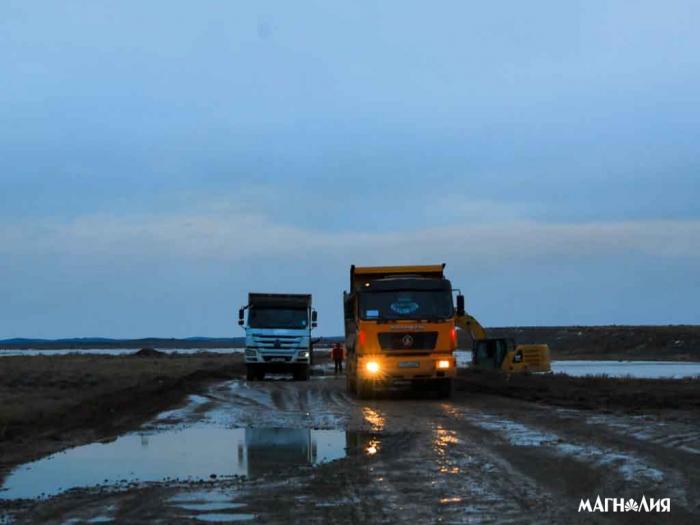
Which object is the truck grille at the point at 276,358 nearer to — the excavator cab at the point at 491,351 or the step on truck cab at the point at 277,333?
the step on truck cab at the point at 277,333

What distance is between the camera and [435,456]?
1281cm

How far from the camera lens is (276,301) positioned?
38.5 meters

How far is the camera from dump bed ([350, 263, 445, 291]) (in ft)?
87.3

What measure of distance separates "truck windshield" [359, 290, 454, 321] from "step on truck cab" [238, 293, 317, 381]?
14.8 m

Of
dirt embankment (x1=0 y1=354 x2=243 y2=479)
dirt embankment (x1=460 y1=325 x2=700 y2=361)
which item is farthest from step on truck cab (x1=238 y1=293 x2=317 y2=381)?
dirt embankment (x1=460 y1=325 x2=700 y2=361)

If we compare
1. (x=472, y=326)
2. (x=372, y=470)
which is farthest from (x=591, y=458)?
(x=472, y=326)

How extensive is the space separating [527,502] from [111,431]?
9.89 meters

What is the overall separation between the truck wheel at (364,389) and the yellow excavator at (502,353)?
42.4ft

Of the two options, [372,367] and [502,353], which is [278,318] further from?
[372,367]

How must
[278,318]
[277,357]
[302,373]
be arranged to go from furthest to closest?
[302,373]
[278,318]
[277,357]

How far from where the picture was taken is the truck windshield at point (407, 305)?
2345cm

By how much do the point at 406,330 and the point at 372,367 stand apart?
4.29 ft

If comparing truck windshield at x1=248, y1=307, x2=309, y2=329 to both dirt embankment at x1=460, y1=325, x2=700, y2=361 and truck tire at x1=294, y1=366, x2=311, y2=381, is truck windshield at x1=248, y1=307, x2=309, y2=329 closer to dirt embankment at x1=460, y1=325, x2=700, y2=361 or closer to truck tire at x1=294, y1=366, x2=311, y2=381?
truck tire at x1=294, y1=366, x2=311, y2=381

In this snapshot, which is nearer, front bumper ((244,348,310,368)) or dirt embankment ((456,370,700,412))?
dirt embankment ((456,370,700,412))
